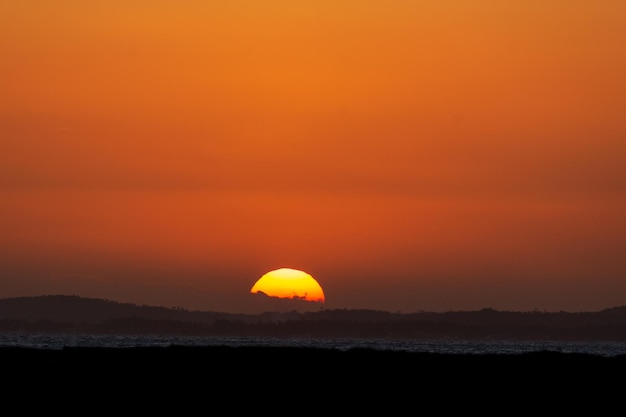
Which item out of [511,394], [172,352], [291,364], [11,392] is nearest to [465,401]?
[511,394]

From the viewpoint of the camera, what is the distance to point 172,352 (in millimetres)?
57812

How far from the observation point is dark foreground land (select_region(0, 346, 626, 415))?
39.1 meters

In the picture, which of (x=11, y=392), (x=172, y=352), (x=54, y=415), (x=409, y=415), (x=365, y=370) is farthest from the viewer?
(x=172, y=352)

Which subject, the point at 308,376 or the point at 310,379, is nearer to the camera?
the point at 310,379

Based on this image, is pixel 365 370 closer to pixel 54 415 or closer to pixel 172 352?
pixel 172 352

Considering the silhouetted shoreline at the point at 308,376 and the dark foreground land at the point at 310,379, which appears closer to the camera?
the dark foreground land at the point at 310,379

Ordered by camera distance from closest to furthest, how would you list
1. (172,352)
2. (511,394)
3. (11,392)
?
(11,392)
(511,394)
(172,352)

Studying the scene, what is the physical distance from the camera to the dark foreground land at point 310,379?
39.1 meters

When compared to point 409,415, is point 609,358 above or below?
above

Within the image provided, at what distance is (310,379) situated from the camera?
45.9 meters

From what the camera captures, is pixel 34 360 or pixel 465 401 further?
pixel 34 360

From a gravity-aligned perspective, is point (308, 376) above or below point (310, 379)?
above

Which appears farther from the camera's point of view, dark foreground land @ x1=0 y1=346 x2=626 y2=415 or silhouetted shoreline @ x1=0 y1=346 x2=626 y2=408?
silhouetted shoreline @ x1=0 y1=346 x2=626 y2=408

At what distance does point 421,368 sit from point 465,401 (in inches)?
471
